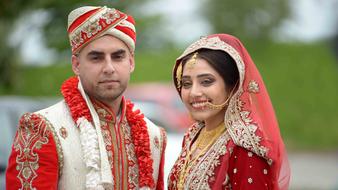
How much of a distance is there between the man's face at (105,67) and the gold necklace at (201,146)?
524 mm

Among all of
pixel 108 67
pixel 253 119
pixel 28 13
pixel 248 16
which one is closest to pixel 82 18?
pixel 108 67

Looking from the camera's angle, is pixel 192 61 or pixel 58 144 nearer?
pixel 58 144

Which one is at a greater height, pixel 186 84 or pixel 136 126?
pixel 186 84

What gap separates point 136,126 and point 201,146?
413mm

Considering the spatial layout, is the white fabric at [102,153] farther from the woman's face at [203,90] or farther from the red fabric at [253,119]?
the red fabric at [253,119]

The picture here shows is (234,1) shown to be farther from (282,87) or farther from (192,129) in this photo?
(192,129)

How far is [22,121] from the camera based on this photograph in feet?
11.8

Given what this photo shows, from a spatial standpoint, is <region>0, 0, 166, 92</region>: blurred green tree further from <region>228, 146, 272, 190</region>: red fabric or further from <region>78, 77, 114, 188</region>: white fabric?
<region>228, 146, 272, 190</region>: red fabric

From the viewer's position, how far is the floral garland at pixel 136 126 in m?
3.77

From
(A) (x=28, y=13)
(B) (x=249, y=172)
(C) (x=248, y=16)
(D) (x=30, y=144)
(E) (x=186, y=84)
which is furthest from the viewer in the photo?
(C) (x=248, y=16)

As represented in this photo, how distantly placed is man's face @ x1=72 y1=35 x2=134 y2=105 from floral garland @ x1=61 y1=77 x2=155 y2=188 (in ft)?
0.35

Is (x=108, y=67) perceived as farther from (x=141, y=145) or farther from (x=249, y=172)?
(x=249, y=172)

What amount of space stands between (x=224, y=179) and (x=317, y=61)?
51.2ft

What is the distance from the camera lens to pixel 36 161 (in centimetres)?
351
